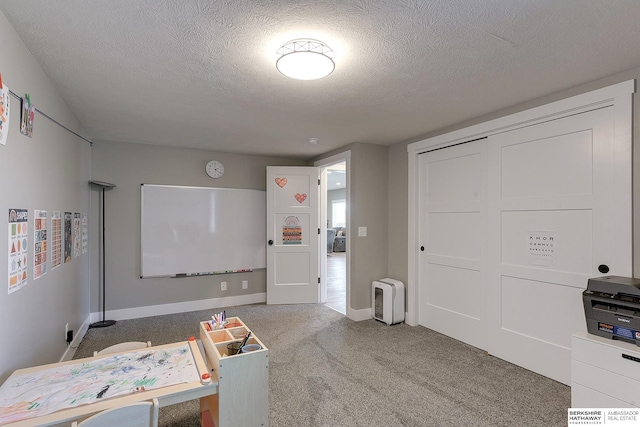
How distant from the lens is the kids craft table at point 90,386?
1.29 m

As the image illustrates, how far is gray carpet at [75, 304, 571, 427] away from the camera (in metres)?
2.14

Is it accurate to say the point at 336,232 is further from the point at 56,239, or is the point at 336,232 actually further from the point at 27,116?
the point at 27,116

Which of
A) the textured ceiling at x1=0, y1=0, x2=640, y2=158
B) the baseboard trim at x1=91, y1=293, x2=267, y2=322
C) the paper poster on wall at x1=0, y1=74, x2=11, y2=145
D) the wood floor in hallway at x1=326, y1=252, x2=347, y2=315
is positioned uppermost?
the textured ceiling at x1=0, y1=0, x2=640, y2=158

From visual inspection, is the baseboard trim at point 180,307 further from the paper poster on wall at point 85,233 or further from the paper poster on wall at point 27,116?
the paper poster on wall at point 27,116

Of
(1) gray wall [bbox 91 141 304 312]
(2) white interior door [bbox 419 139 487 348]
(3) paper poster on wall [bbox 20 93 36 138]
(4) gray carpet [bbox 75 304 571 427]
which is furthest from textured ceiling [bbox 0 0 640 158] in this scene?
(4) gray carpet [bbox 75 304 571 427]

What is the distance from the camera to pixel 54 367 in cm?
166

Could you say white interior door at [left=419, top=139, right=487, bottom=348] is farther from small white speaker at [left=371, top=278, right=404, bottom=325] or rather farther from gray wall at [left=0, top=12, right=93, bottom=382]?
gray wall at [left=0, top=12, right=93, bottom=382]

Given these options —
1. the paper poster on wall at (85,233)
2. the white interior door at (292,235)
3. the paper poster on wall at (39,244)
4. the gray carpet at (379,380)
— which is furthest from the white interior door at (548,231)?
the paper poster on wall at (85,233)

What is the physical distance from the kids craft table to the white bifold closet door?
2584 mm

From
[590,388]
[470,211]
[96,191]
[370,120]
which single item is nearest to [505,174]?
[470,211]

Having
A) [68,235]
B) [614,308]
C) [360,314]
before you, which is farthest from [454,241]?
[68,235]

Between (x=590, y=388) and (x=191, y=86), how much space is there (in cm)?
327

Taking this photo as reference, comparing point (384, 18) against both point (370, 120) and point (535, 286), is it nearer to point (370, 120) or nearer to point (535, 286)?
point (370, 120)

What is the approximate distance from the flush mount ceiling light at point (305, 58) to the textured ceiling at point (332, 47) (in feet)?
0.21
